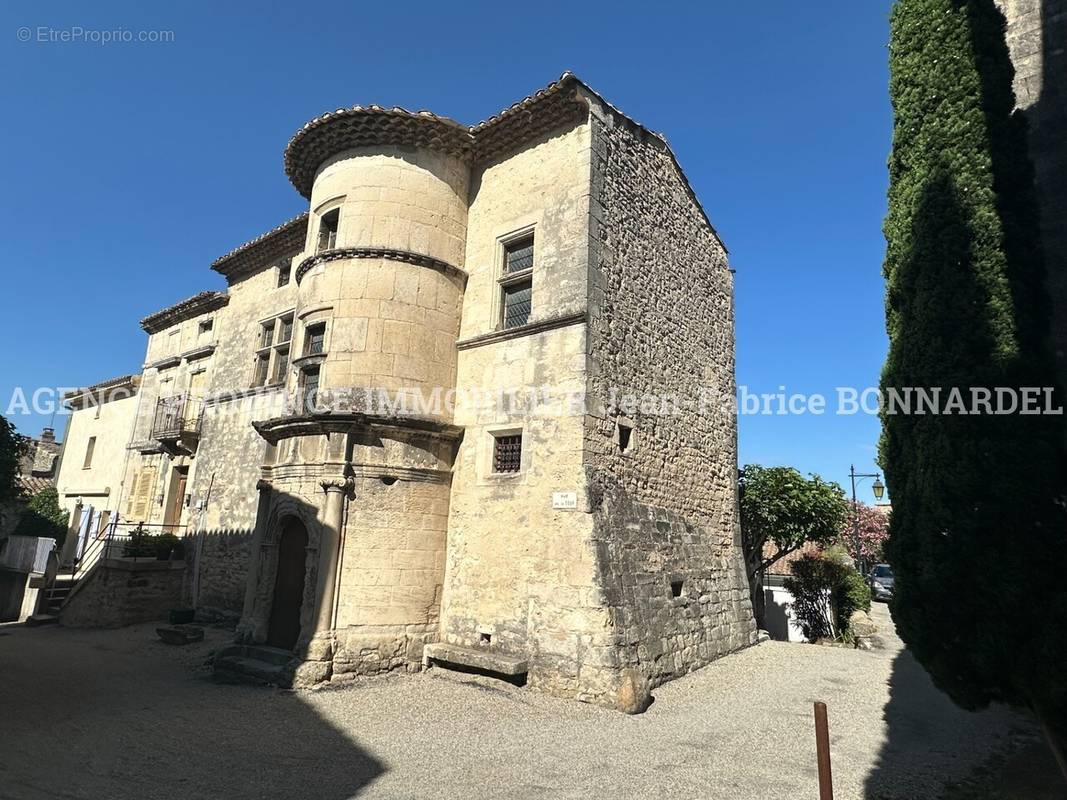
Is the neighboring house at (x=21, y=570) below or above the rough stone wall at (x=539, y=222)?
below

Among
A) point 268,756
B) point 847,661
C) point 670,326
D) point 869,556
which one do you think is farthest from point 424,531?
point 869,556

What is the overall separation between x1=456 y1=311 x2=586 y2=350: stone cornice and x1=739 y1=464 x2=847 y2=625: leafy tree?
7.81 metres

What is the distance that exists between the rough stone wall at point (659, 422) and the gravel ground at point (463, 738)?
1304 millimetres

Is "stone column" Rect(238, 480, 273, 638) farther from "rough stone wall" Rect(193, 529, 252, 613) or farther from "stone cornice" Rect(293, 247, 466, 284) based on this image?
"stone cornice" Rect(293, 247, 466, 284)

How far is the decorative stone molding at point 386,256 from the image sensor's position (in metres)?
10.1

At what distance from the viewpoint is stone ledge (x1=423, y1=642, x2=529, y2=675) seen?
814 centimetres

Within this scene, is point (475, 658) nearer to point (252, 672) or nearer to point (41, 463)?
point (252, 672)

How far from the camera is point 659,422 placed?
34.3 ft

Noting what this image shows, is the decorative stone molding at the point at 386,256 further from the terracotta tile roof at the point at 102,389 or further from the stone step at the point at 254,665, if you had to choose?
the terracotta tile roof at the point at 102,389

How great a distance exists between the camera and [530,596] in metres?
8.47

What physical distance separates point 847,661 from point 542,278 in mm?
9082

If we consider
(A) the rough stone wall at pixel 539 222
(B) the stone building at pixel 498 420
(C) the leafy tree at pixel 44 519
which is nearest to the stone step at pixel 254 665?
(B) the stone building at pixel 498 420

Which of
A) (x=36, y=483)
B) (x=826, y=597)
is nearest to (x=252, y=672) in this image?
(x=826, y=597)

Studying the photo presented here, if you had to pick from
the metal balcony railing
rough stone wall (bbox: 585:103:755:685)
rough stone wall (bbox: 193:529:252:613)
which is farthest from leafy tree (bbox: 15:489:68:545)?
rough stone wall (bbox: 585:103:755:685)
